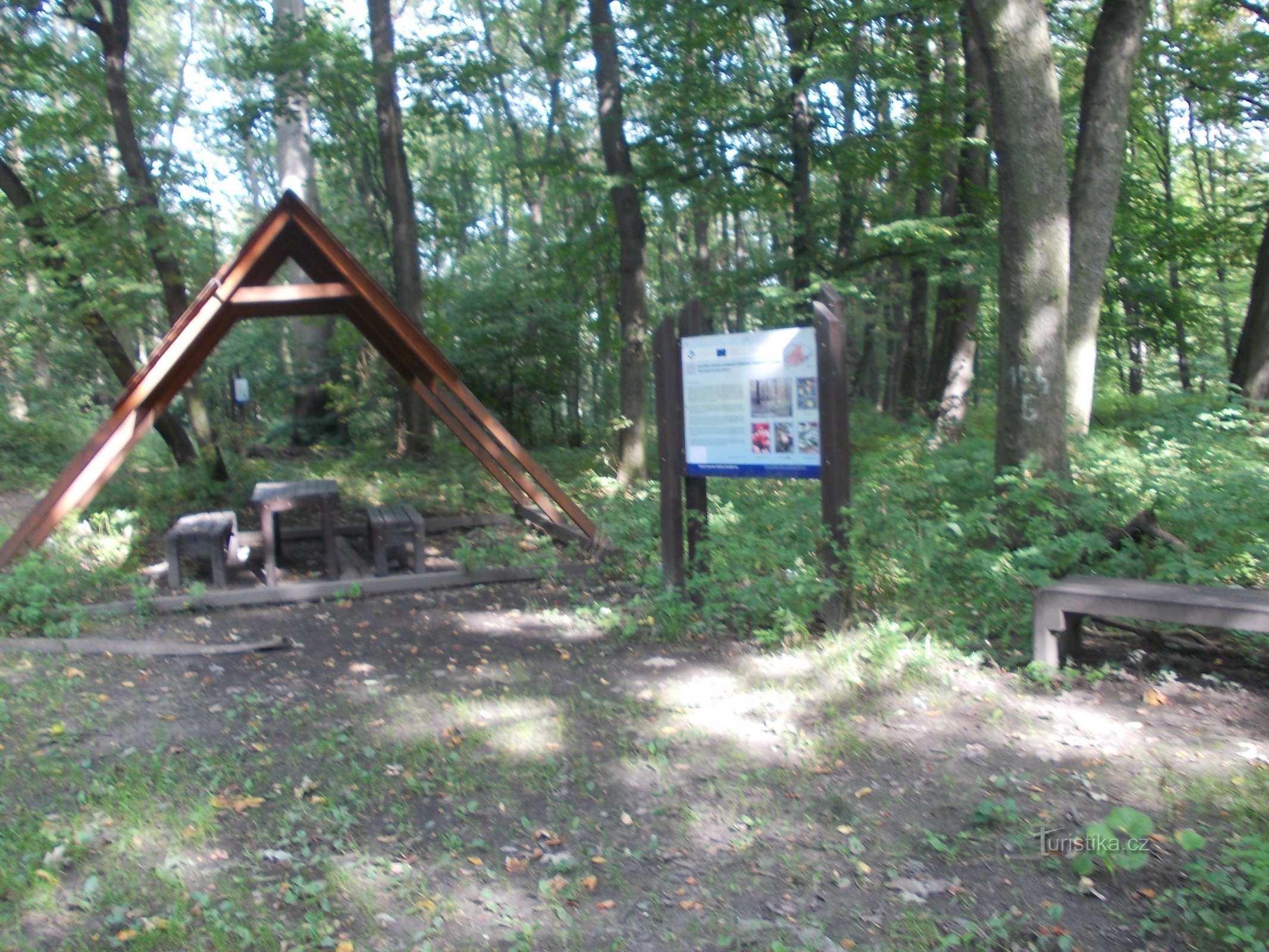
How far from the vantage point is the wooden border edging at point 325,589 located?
742cm

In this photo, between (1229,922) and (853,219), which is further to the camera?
(853,219)

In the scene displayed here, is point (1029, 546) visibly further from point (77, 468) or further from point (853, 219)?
point (853, 219)

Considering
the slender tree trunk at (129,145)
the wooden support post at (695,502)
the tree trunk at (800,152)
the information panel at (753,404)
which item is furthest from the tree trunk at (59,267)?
the tree trunk at (800,152)

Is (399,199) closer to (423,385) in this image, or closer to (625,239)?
(625,239)

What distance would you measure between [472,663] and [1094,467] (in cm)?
513

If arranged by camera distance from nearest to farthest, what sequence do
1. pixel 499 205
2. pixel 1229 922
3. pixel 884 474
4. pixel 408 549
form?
pixel 1229 922, pixel 884 474, pixel 408 549, pixel 499 205

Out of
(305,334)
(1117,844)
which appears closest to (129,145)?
(305,334)

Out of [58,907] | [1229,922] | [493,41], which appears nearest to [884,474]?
[1229,922]

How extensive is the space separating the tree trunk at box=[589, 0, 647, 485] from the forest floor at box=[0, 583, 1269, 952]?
23.8ft

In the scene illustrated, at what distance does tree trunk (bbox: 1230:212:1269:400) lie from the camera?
12.0 m

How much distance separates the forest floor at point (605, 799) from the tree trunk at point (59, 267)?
5704mm

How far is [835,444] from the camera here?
5.90 metres

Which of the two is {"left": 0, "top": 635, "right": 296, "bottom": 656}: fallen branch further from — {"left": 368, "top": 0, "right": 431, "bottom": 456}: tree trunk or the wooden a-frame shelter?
{"left": 368, "top": 0, "right": 431, "bottom": 456}: tree trunk

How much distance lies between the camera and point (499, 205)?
41656 mm
